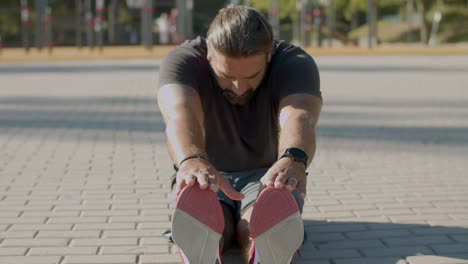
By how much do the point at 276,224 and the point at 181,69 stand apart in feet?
3.31

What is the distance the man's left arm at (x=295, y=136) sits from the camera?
3.16m

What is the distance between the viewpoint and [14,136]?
8.03 m

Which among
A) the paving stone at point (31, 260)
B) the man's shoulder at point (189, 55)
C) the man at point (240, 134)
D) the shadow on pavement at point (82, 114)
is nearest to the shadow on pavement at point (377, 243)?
the man at point (240, 134)

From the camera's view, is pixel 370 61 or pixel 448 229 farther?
pixel 370 61

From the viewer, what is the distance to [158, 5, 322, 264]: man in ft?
10.2

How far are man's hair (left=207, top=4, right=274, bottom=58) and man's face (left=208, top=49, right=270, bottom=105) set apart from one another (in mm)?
34

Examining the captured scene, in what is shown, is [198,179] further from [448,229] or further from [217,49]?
[448,229]

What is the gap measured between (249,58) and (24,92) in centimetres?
990

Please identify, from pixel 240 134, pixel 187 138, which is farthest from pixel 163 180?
pixel 187 138

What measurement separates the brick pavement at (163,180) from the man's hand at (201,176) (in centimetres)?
68

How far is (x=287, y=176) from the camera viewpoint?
124 inches

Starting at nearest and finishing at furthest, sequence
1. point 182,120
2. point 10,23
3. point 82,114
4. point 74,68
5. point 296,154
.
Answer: point 296,154, point 182,120, point 82,114, point 74,68, point 10,23

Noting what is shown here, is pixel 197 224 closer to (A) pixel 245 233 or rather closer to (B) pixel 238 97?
(A) pixel 245 233

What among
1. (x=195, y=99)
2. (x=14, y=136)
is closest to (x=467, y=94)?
(x=14, y=136)
